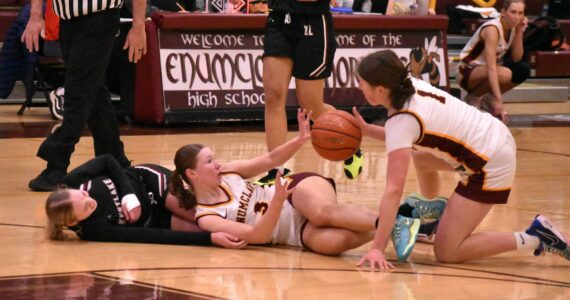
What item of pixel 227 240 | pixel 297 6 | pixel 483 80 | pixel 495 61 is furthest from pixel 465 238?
pixel 483 80

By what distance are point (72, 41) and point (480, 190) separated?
2752 mm

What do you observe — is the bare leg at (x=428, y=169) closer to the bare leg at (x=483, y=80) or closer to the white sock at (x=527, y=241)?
the white sock at (x=527, y=241)

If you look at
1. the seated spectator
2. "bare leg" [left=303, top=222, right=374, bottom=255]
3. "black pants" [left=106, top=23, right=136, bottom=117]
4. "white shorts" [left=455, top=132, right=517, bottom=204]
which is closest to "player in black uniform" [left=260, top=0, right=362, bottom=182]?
"bare leg" [left=303, top=222, right=374, bottom=255]

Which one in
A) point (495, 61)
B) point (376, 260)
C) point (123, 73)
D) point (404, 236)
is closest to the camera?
point (376, 260)

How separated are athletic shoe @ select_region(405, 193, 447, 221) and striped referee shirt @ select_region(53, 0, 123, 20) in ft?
7.29

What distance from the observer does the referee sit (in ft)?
20.9

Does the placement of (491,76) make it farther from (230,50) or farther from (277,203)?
(277,203)

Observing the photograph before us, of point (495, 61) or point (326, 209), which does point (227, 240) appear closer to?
point (326, 209)

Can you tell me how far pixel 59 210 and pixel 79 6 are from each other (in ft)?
5.67

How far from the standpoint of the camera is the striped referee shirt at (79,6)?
20.7 feet

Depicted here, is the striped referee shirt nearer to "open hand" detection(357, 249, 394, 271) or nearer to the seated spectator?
"open hand" detection(357, 249, 394, 271)

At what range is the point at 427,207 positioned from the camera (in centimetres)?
541

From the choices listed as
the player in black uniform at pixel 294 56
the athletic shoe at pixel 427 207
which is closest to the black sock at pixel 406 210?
the athletic shoe at pixel 427 207

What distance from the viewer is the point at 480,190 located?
16.3ft
